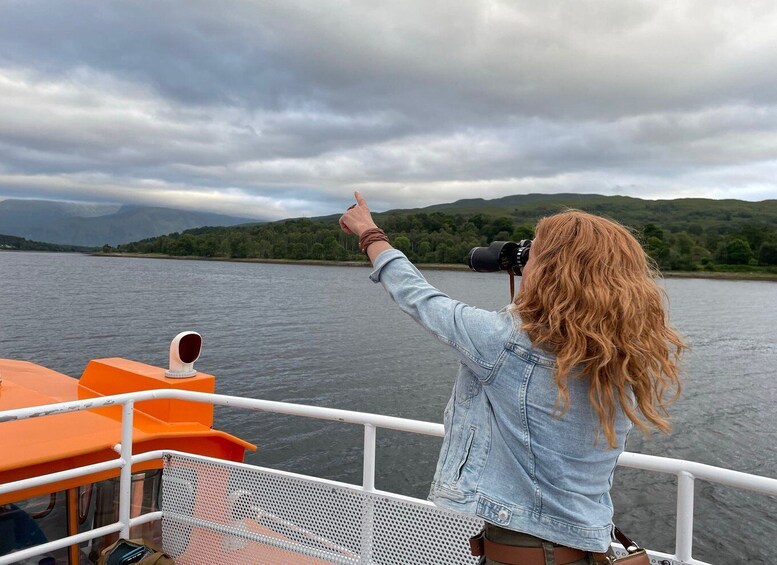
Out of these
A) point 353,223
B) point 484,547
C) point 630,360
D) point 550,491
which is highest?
point 353,223

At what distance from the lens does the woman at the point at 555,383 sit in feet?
4.39

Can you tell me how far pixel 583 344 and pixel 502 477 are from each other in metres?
0.40

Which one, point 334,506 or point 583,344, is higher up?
point 583,344

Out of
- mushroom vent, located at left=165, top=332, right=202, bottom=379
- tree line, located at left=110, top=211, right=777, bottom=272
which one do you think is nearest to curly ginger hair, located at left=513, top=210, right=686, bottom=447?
mushroom vent, located at left=165, top=332, right=202, bottom=379

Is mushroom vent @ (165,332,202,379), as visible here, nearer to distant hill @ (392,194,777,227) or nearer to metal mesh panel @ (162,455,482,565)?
metal mesh panel @ (162,455,482,565)

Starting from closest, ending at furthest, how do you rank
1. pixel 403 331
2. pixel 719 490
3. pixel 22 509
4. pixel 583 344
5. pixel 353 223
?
pixel 583 344, pixel 353 223, pixel 22 509, pixel 719 490, pixel 403 331

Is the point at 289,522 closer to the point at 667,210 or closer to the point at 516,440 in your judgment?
the point at 516,440

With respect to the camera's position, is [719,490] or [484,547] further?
[719,490]

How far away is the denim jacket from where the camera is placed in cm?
138

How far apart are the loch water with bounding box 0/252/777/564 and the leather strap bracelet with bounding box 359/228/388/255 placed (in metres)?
2.95

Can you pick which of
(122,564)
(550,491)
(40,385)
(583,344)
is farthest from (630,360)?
(40,385)

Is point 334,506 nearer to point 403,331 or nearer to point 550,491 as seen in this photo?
point 550,491

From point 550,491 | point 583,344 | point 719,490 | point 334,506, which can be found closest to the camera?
point 583,344

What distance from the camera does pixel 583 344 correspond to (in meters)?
1.30
